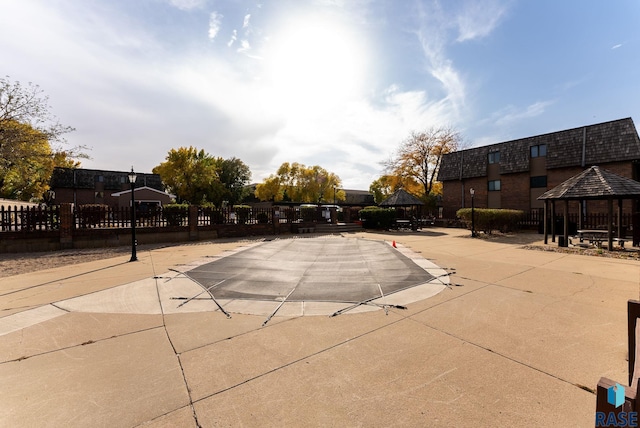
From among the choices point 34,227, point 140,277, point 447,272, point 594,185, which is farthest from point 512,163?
point 34,227

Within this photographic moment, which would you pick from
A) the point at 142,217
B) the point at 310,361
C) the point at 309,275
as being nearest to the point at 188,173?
the point at 142,217

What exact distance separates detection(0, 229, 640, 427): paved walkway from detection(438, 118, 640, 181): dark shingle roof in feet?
75.1

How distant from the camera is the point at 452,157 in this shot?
33.0 meters

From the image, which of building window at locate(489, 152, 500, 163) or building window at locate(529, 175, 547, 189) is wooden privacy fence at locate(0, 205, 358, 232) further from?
building window at locate(529, 175, 547, 189)

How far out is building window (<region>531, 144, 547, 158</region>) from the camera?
994 inches

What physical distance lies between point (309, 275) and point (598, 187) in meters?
15.4

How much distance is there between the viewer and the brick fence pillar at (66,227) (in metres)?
12.9

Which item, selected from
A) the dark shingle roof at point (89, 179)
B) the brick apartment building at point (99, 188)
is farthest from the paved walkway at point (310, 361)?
the dark shingle roof at point (89, 179)

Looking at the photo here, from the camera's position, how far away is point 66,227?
1297cm

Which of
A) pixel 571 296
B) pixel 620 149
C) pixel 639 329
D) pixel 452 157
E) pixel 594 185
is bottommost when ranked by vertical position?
A: pixel 571 296

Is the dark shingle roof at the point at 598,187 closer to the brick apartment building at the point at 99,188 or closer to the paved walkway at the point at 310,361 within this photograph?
the paved walkway at the point at 310,361

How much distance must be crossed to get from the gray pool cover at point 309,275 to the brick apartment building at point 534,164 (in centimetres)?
2000

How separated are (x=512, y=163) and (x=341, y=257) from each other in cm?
2649

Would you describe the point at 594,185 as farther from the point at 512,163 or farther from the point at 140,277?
the point at 140,277
